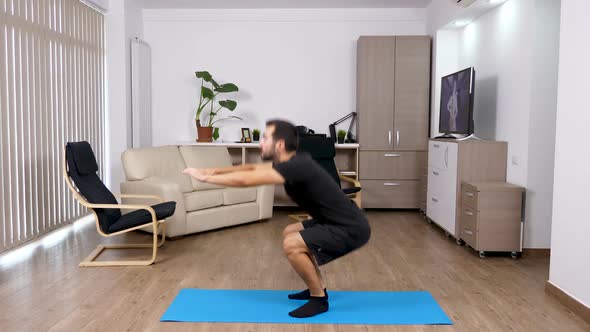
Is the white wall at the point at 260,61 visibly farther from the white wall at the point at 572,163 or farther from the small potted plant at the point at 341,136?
the white wall at the point at 572,163

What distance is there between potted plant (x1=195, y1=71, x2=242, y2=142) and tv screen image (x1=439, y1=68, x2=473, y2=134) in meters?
2.74

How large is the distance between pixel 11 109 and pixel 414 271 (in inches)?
145

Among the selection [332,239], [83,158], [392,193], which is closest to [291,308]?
[332,239]

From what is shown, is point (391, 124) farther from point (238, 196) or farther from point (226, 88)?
point (238, 196)

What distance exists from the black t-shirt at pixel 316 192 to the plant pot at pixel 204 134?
14.3ft

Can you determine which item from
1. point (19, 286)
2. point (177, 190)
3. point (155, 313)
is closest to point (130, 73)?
point (177, 190)

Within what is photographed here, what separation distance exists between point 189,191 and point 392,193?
9.06 feet

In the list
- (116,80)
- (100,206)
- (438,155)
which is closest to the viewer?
(100,206)

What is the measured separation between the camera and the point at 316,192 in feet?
10.2

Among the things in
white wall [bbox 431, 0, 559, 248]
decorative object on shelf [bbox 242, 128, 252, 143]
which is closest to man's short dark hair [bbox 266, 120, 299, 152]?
white wall [bbox 431, 0, 559, 248]

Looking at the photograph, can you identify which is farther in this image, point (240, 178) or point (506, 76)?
point (506, 76)

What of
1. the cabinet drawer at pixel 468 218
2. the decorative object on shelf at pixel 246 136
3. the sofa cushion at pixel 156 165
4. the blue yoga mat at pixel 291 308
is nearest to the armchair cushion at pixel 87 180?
the sofa cushion at pixel 156 165

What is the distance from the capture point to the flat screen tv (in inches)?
214

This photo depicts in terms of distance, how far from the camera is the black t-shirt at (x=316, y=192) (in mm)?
2998
